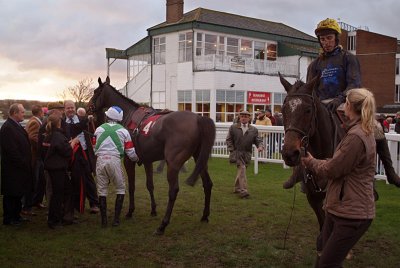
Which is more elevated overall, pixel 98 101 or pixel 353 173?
pixel 98 101

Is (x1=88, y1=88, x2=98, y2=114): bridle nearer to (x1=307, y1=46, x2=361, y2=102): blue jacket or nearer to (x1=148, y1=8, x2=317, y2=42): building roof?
(x1=307, y1=46, x2=361, y2=102): blue jacket

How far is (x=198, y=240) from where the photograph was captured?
6.09m

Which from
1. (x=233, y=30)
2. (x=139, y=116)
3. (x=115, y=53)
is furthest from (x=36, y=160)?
(x=115, y=53)

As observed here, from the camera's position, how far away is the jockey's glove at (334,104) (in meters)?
4.67

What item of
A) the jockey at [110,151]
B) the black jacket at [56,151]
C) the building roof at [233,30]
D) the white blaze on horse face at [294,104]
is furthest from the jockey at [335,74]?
the building roof at [233,30]

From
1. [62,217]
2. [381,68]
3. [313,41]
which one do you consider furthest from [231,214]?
[381,68]

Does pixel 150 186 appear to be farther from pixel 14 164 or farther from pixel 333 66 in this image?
pixel 333 66

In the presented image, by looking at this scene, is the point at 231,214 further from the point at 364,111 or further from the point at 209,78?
the point at 209,78

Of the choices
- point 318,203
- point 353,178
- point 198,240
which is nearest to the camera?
point 353,178

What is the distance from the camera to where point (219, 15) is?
100ft

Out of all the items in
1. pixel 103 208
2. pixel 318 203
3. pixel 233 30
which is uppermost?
pixel 233 30

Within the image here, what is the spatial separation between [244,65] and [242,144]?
20.1m

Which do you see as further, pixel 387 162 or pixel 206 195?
pixel 206 195

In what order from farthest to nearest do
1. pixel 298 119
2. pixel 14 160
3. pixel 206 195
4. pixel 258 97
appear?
pixel 258 97
pixel 206 195
pixel 14 160
pixel 298 119
